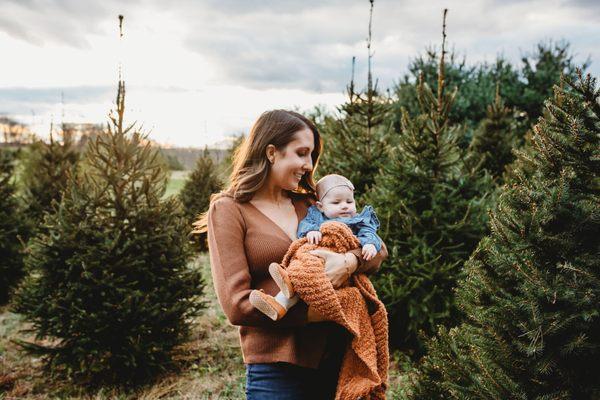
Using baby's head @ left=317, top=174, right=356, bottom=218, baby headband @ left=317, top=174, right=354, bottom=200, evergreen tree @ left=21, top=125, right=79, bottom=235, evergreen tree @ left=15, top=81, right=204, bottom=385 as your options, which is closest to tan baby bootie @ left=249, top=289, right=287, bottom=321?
baby's head @ left=317, top=174, right=356, bottom=218

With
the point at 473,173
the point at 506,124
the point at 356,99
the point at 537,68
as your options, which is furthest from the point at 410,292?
the point at 537,68

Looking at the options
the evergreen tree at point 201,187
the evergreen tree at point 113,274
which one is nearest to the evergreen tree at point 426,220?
the evergreen tree at point 113,274

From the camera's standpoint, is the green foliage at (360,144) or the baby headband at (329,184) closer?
the baby headband at (329,184)

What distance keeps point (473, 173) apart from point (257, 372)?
402 cm

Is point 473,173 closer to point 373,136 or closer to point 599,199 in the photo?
point 373,136

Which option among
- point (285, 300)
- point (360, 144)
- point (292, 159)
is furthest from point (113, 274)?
point (360, 144)

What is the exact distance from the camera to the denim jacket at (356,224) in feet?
7.90

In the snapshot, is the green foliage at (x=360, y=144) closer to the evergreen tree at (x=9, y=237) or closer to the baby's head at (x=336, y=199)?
the baby's head at (x=336, y=199)

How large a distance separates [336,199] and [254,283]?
73 centimetres

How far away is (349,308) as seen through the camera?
2.18m

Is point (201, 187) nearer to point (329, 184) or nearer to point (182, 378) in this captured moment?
point (182, 378)

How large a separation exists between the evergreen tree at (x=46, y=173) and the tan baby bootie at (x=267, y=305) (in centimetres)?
841

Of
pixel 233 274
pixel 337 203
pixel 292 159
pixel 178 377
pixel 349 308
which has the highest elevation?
pixel 292 159

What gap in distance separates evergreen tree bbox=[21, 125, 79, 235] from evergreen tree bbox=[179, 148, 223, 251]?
2908mm
